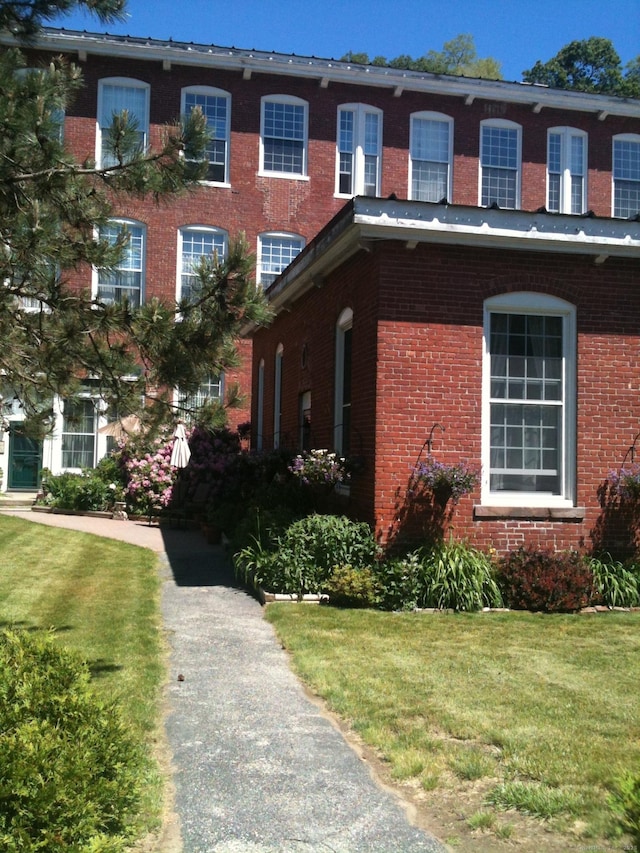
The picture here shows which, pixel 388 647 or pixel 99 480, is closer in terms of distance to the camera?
pixel 388 647

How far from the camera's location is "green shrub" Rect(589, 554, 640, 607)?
945 cm

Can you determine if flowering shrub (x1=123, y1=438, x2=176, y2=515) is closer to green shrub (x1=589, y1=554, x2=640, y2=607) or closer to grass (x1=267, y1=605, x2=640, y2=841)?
grass (x1=267, y1=605, x2=640, y2=841)

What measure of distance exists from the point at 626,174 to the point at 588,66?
25.8 meters

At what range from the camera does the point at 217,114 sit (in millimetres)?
23531

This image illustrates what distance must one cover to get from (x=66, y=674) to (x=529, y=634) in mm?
4813

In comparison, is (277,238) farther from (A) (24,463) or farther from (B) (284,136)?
(A) (24,463)

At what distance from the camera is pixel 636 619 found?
8773 mm

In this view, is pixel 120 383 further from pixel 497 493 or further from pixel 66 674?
pixel 497 493

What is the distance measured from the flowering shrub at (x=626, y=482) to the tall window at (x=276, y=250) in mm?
15180

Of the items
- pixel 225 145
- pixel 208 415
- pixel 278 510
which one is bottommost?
pixel 278 510

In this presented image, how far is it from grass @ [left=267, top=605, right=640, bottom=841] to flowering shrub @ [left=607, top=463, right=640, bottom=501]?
169cm

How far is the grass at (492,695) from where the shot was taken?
14.7 feet

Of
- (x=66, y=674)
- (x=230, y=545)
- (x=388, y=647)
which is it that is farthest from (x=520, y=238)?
(x=66, y=674)

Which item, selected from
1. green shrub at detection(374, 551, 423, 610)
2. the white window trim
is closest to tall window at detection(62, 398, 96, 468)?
the white window trim
